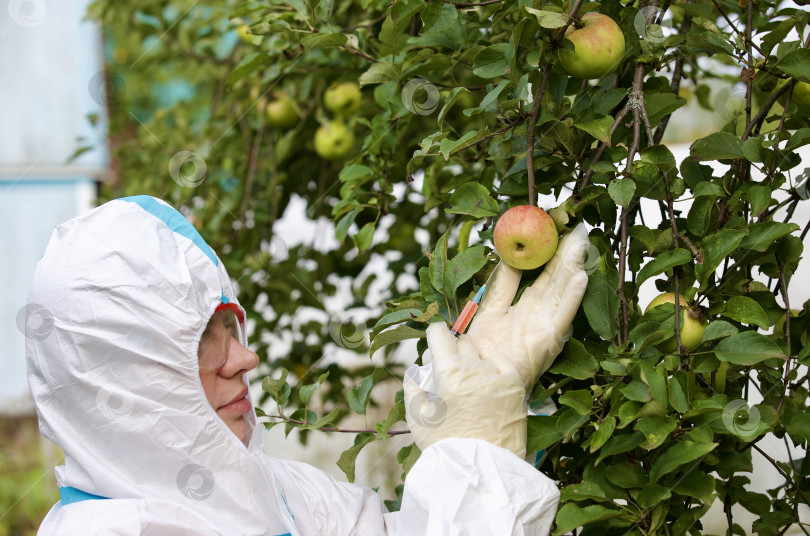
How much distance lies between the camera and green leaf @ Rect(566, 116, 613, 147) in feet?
2.82

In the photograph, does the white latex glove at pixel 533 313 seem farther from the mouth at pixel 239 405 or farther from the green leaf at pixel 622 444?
the mouth at pixel 239 405

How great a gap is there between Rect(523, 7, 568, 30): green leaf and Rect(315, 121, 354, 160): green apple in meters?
1.06

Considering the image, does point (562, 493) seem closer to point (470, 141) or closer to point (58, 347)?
point (470, 141)

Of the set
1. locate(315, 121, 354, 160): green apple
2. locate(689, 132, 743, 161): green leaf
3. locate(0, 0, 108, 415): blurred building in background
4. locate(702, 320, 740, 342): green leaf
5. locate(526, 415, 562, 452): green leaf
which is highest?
locate(689, 132, 743, 161): green leaf

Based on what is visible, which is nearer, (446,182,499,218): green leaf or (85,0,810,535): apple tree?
(85,0,810,535): apple tree

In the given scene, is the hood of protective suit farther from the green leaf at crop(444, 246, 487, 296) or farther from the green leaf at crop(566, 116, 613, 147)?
the green leaf at crop(566, 116, 613, 147)

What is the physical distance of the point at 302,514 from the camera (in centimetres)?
107

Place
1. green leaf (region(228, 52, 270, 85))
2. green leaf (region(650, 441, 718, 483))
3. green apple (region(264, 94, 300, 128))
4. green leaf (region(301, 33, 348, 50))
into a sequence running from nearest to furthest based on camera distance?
green leaf (region(650, 441, 718, 483)) → green leaf (region(301, 33, 348, 50)) → green leaf (region(228, 52, 270, 85)) → green apple (region(264, 94, 300, 128))

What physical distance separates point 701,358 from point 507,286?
0.23 m

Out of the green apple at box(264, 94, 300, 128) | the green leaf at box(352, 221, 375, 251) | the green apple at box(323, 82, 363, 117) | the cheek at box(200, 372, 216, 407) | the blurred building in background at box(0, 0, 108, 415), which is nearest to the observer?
the cheek at box(200, 372, 216, 407)

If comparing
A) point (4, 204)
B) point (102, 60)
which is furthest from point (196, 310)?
point (102, 60)

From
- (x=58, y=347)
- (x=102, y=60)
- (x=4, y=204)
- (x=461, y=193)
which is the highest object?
(x=461, y=193)

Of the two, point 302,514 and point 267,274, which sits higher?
point 302,514

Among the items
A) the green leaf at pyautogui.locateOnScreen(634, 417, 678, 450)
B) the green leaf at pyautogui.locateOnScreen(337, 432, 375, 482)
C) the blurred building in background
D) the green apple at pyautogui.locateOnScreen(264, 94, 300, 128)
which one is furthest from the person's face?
the blurred building in background
